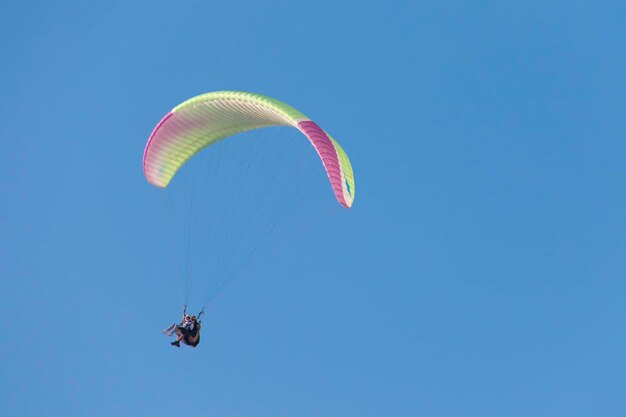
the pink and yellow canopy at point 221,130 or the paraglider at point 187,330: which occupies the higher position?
the pink and yellow canopy at point 221,130

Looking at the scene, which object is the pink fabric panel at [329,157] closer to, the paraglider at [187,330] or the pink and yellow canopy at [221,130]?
the pink and yellow canopy at [221,130]

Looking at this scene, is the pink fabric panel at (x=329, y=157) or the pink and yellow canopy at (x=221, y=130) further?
the pink and yellow canopy at (x=221, y=130)

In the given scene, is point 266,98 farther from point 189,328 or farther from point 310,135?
point 189,328

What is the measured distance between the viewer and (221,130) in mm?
29234

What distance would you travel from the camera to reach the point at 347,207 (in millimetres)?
25141

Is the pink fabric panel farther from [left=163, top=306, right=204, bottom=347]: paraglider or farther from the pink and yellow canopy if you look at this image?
[left=163, top=306, right=204, bottom=347]: paraglider

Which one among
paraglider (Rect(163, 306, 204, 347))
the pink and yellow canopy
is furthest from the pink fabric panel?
paraglider (Rect(163, 306, 204, 347))

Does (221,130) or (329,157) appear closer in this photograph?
(329,157)

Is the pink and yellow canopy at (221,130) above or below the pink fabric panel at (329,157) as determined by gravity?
above

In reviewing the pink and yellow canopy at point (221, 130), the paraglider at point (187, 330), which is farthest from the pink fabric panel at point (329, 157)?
the paraglider at point (187, 330)

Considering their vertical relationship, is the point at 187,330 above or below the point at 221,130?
below

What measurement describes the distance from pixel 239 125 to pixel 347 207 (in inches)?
205

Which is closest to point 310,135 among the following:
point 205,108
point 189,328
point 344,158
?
point 344,158

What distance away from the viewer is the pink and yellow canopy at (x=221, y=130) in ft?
82.8
